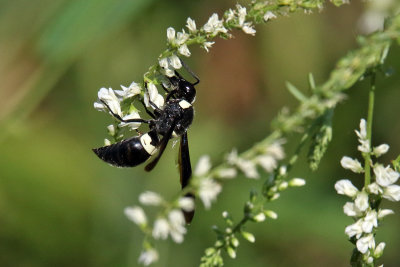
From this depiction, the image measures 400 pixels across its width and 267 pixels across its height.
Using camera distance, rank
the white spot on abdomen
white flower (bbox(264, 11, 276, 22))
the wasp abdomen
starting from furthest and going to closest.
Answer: the white spot on abdomen
the wasp abdomen
white flower (bbox(264, 11, 276, 22))

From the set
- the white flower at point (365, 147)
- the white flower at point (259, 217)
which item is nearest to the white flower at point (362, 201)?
the white flower at point (365, 147)

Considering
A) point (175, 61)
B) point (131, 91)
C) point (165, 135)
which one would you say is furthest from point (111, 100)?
point (165, 135)

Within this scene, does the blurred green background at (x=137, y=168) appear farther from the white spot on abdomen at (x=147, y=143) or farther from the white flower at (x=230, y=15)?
the white flower at (x=230, y=15)

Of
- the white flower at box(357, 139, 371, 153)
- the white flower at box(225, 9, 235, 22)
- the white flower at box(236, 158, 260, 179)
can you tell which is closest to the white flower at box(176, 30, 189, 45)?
the white flower at box(225, 9, 235, 22)

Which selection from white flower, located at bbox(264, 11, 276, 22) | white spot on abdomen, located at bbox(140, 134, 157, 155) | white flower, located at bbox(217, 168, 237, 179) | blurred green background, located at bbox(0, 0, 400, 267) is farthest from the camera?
blurred green background, located at bbox(0, 0, 400, 267)

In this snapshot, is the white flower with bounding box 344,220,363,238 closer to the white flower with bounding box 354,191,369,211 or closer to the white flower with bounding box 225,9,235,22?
the white flower with bounding box 354,191,369,211

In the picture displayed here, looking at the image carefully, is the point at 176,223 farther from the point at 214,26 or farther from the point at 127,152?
the point at 127,152
